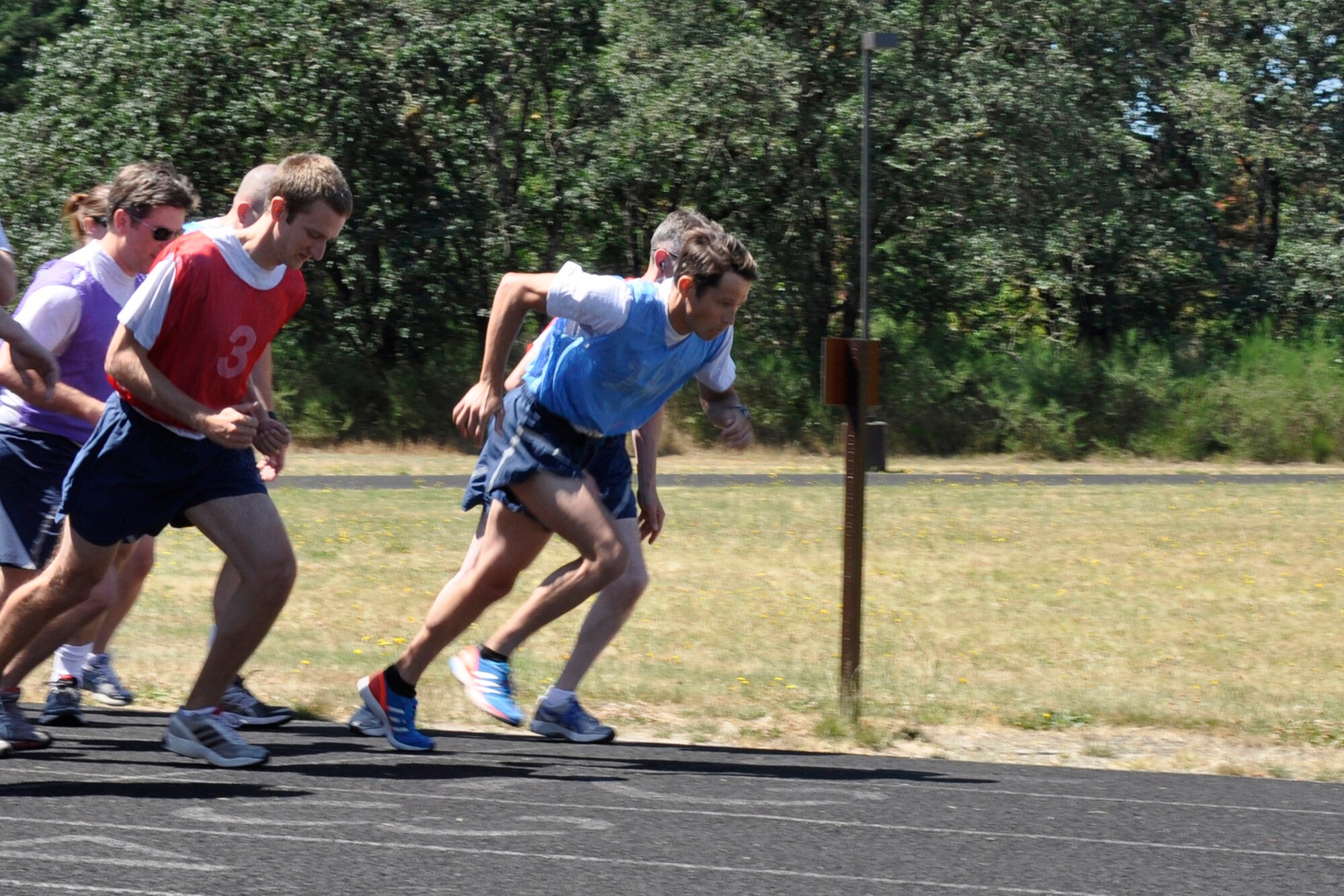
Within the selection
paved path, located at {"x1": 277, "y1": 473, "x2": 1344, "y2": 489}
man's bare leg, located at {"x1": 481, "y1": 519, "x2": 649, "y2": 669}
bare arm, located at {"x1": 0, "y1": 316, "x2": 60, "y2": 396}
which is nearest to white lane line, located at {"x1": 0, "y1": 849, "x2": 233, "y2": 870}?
bare arm, located at {"x1": 0, "y1": 316, "x2": 60, "y2": 396}

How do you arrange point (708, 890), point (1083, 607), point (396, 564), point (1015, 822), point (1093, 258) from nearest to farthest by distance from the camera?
point (708, 890) → point (1015, 822) → point (1083, 607) → point (396, 564) → point (1093, 258)

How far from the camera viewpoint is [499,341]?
5543mm

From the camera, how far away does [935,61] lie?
27.0m

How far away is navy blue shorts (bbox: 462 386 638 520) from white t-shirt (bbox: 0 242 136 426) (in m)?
1.30

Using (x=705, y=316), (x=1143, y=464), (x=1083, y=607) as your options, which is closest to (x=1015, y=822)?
(x=705, y=316)

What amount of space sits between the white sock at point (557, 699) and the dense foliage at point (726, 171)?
20680 mm

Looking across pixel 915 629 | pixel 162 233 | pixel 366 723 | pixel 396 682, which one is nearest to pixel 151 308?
pixel 162 233

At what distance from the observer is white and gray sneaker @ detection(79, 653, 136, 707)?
687 centimetres

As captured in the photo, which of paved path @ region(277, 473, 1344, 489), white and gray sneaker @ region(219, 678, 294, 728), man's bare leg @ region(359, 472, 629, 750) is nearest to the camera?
man's bare leg @ region(359, 472, 629, 750)

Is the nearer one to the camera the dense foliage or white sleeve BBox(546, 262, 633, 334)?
white sleeve BBox(546, 262, 633, 334)

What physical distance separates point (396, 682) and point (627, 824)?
1.26 meters

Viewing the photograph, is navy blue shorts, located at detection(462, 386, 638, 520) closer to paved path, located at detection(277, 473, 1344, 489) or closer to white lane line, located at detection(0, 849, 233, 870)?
white lane line, located at detection(0, 849, 233, 870)

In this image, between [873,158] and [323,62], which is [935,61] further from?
[323,62]

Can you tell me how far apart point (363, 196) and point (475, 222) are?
5.56 feet
